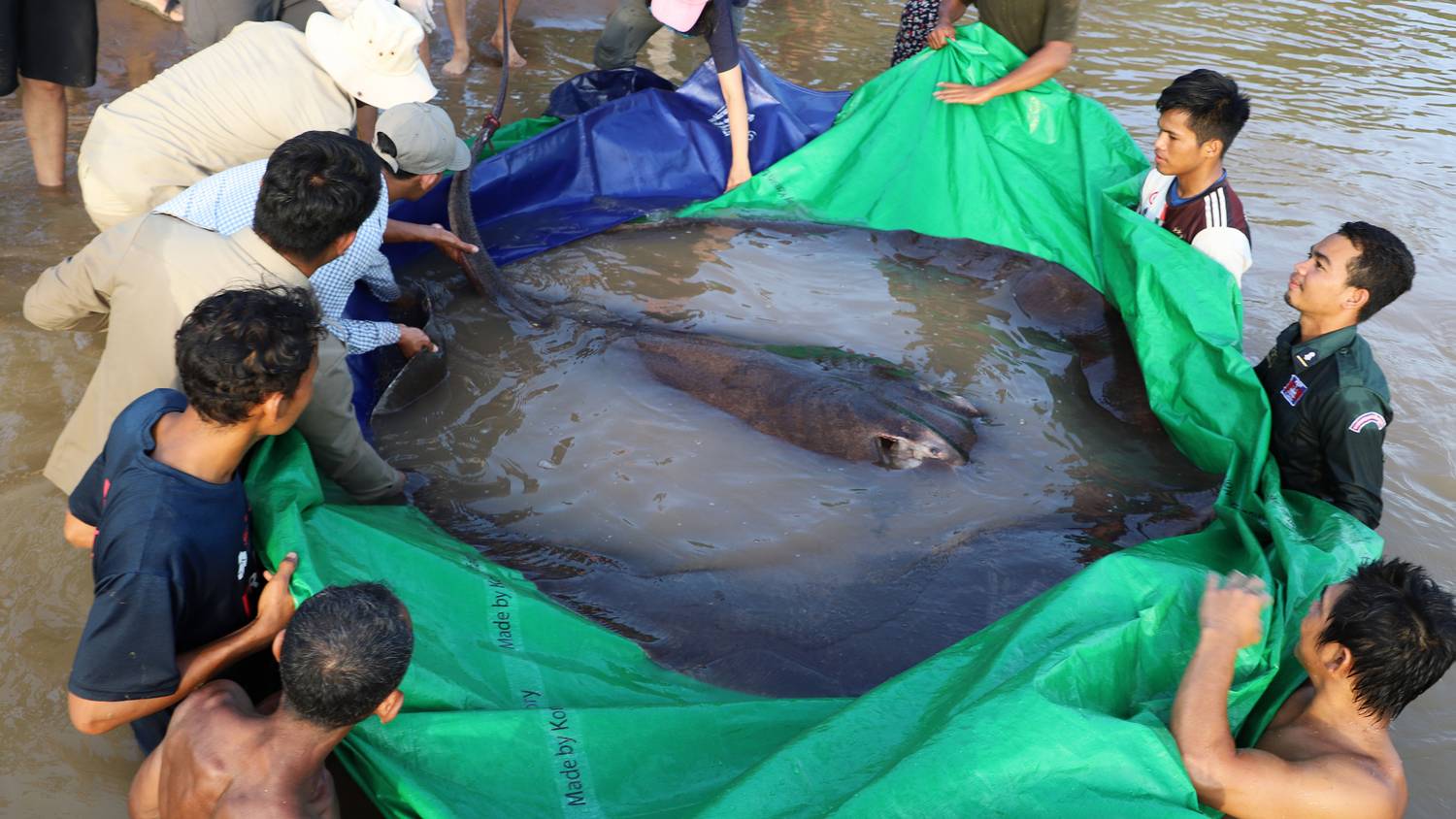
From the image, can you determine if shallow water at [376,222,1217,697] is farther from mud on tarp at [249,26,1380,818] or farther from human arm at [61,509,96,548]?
human arm at [61,509,96,548]

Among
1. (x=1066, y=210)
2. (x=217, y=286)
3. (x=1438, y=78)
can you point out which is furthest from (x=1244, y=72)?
(x=217, y=286)

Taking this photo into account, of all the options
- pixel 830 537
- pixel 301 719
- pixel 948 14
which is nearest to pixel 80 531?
pixel 301 719

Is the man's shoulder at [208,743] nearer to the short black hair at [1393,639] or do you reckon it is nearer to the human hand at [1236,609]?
the human hand at [1236,609]

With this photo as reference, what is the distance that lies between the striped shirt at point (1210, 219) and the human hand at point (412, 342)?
2.95 metres

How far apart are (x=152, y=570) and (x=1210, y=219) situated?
3722mm

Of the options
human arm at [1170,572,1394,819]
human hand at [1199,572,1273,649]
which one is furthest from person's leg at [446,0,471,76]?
human arm at [1170,572,1394,819]

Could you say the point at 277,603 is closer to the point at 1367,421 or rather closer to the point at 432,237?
the point at 432,237

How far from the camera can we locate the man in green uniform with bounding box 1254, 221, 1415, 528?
9.98 ft

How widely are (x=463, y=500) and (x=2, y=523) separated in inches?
52.9

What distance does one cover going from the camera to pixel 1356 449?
9.96 ft

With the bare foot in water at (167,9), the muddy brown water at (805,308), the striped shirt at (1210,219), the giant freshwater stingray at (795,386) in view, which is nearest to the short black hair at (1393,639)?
the muddy brown water at (805,308)

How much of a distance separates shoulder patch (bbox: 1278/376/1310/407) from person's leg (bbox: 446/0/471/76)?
560 cm

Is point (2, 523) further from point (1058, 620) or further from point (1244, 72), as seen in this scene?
point (1244, 72)

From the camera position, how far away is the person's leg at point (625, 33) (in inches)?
244
